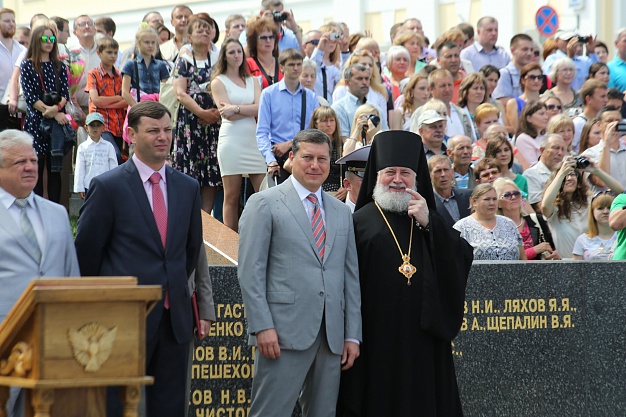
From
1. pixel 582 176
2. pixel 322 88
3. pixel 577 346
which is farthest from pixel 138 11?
pixel 577 346

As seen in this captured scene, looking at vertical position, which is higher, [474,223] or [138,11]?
[138,11]

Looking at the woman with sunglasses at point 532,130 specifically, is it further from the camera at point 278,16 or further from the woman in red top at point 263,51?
the camera at point 278,16

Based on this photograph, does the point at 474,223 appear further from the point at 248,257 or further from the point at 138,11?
the point at 138,11

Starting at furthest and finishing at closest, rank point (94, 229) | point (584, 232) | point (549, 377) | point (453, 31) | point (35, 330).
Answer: point (453, 31)
point (584, 232)
point (549, 377)
point (94, 229)
point (35, 330)

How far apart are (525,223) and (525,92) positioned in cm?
421

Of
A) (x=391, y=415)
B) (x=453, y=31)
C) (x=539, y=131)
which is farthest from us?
(x=453, y=31)

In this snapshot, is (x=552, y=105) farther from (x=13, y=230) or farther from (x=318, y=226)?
(x=13, y=230)

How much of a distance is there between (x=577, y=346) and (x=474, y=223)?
119 cm

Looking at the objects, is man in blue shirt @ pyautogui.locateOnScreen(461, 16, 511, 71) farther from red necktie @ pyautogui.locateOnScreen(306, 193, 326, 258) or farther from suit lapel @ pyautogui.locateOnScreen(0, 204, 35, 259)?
suit lapel @ pyautogui.locateOnScreen(0, 204, 35, 259)

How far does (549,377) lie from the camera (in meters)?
8.87

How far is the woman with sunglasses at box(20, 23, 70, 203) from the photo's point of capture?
1173 centimetres

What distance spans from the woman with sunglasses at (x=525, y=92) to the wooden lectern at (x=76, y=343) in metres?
9.29

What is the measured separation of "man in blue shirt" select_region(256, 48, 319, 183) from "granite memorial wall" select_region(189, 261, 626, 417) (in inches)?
108

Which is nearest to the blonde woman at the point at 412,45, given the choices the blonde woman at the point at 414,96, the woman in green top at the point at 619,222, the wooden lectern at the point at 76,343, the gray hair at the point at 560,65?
the gray hair at the point at 560,65
